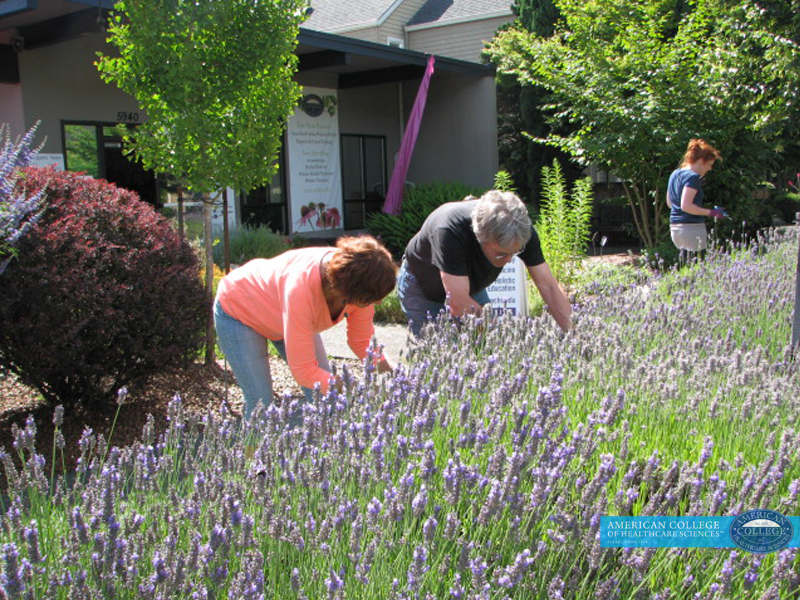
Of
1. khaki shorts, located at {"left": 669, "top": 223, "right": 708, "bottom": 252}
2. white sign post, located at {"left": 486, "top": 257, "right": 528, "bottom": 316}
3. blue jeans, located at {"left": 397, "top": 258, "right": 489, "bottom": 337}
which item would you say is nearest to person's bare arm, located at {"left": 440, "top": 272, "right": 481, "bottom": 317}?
blue jeans, located at {"left": 397, "top": 258, "right": 489, "bottom": 337}

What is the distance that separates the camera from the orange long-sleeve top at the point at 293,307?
3176 mm

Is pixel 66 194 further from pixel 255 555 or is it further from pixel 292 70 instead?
pixel 255 555

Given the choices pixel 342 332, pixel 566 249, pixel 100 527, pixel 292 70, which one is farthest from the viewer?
pixel 566 249

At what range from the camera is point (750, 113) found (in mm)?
11258

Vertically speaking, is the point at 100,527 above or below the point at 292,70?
below

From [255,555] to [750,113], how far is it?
11555 millimetres

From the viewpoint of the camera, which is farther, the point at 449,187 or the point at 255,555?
the point at 449,187

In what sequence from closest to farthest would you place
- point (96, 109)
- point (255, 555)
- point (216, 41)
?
point (255, 555), point (216, 41), point (96, 109)

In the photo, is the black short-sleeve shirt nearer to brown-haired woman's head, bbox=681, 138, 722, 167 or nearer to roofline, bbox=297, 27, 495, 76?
brown-haired woman's head, bbox=681, 138, 722, 167

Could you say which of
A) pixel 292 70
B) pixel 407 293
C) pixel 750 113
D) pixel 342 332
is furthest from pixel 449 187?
pixel 407 293

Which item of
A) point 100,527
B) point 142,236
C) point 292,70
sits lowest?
point 100,527

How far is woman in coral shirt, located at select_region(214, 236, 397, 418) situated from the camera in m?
3.12

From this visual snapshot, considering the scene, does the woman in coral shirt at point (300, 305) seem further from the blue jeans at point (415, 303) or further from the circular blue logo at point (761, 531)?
the circular blue logo at point (761, 531)

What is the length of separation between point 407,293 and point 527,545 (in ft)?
8.75
